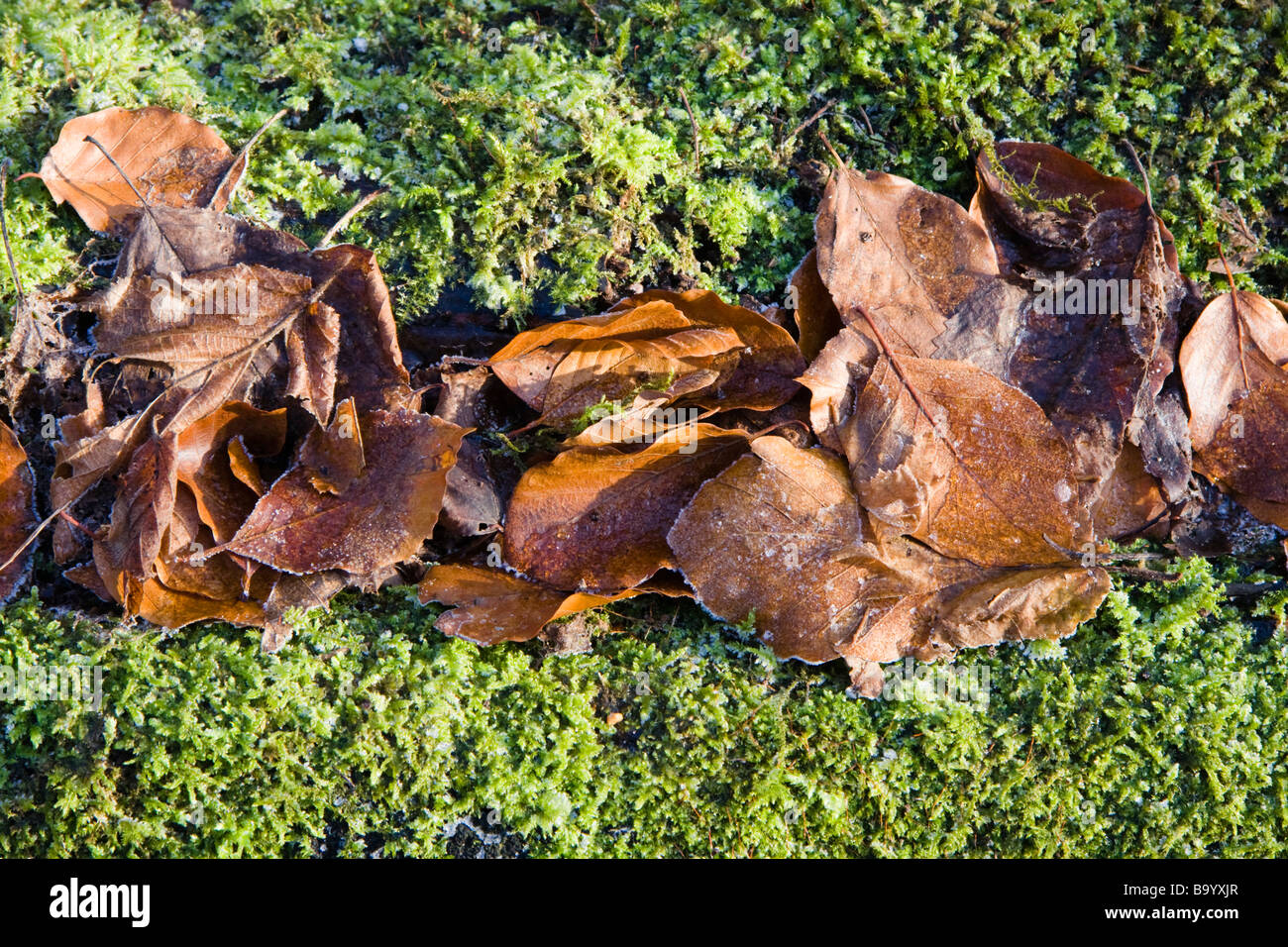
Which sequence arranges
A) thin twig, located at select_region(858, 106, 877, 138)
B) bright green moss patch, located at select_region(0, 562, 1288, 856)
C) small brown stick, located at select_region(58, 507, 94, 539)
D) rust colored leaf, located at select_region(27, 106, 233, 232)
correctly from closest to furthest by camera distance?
bright green moss patch, located at select_region(0, 562, 1288, 856)
small brown stick, located at select_region(58, 507, 94, 539)
rust colored leaf, located at select_region(27, 106, 233, 232)
thin twig, located at select_region(858, 106, 877, 138)

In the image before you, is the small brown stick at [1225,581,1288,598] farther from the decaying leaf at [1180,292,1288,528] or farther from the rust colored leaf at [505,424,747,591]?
the rust colored leaf at [505,424,747,591]

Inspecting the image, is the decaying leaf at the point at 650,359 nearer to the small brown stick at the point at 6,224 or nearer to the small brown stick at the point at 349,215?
the small brown stick at the point at 349,215

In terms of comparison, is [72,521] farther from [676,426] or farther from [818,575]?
[818,575]

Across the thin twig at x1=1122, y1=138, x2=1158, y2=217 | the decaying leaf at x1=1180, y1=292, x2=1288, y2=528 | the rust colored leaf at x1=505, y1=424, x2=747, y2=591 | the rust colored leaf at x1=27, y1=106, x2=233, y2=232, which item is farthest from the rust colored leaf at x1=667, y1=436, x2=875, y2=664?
the rust colored leaf at x1=27, y1=106, x2=233, y2=232

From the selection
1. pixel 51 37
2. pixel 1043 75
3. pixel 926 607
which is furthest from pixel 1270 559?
pixel 51 37

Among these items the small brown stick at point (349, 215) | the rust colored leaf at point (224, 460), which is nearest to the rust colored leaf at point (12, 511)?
the rust colored leaf at point (224, 460)

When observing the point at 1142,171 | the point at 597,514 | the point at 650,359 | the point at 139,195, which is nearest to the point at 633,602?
the point at 597,514
